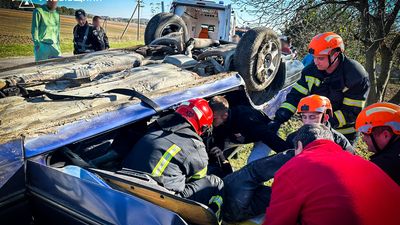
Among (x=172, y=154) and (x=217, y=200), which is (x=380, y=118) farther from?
(x=172, y=154)

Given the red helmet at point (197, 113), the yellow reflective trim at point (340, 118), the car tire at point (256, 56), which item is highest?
the car tire at point (256, 56)

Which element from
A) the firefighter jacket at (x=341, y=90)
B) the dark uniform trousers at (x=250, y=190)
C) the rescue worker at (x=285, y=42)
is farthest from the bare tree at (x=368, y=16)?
the dark uniform trousers at (x=250, y=190)

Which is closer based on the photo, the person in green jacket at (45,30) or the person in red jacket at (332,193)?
the person in red jacket at (332,193)

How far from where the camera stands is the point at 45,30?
5.33m

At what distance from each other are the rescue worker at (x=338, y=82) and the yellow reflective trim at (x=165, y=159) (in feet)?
4.90

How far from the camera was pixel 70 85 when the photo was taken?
279 centimetres

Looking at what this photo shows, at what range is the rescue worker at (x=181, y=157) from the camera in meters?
1.95

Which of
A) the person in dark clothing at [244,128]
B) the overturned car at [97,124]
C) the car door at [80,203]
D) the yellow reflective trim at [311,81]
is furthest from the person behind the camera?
the yellow reflective trim at [311,81]

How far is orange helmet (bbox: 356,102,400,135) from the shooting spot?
1.94 meters

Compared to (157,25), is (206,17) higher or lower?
higher

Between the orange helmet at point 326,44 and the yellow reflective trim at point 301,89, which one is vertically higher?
the orange helmet at point 326,44

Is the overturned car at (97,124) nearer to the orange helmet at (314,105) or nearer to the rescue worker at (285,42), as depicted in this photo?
the orange helmet at (314,105)

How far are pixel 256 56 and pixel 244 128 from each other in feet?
3.22

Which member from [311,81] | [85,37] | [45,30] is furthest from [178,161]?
[45,30]
